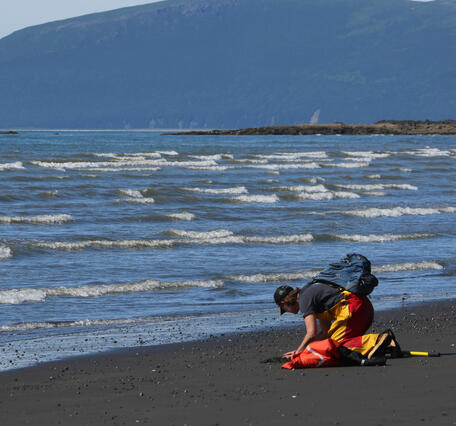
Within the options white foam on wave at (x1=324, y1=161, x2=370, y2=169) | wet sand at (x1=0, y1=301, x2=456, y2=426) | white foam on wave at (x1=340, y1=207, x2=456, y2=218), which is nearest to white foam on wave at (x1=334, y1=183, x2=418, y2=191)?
white foam on wave at (x1=340, y1=207, x2=456, y2=218)

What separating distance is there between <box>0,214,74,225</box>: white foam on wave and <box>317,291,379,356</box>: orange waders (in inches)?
577

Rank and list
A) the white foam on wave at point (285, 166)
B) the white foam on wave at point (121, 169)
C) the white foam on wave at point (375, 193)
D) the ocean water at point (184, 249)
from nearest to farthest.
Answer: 1. the ocean water at point (184, 249)
2. the white foam on wave at point (375, 193)
3. the white foam on wave at point (121, 169)
4. the white foam on wave at point (285, 166)

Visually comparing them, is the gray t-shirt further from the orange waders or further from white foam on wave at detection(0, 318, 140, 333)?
white foam on wave at detection(0, 318, 140, 333)

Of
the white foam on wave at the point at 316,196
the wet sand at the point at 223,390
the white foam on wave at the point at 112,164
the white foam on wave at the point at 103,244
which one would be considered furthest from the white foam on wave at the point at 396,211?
the white foam on wave at the point at 112,164

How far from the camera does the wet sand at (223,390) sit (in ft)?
20.0

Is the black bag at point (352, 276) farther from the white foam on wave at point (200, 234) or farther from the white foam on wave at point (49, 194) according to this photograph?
the white foam on wave at point (49, 194)

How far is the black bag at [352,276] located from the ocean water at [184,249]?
201 cm

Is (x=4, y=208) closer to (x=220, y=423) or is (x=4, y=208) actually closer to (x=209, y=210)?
(x=209, y=210)

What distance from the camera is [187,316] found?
10891mm

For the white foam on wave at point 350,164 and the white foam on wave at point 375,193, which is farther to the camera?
the white foam on wave at point 350,164

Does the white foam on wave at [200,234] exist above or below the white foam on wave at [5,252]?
below

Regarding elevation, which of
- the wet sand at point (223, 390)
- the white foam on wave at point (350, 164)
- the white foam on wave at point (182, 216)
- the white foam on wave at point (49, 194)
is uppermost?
the wet sand at point (223, 390)

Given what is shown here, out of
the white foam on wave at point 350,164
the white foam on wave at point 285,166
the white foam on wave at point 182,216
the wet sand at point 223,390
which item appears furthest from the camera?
the white foam on wave at point 350,164

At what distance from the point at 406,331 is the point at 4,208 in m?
17.8
